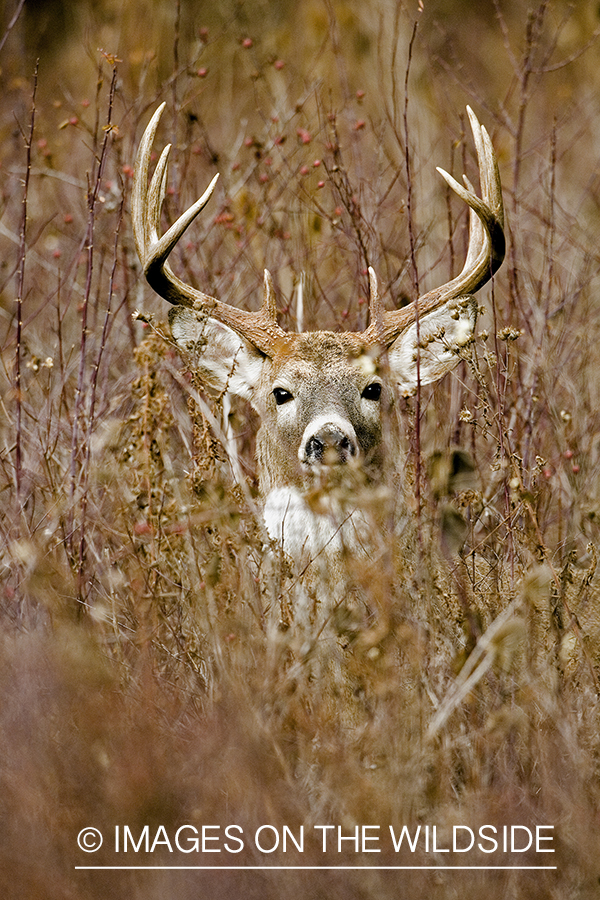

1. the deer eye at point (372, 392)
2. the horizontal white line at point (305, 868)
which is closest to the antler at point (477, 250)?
the deer eye at point (372, 392)

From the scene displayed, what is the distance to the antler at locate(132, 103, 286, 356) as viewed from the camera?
4.00m

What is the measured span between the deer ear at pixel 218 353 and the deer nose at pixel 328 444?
59cm

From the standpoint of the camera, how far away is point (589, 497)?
4742mm

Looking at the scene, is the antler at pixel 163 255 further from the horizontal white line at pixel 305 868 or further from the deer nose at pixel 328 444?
the horizontal white line at pixel 305 868

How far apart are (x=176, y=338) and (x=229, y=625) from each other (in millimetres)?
1503

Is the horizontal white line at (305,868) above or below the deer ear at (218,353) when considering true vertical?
below

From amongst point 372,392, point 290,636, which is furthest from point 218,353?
point 290,636

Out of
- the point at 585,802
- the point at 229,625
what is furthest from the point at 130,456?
the point at 585,802

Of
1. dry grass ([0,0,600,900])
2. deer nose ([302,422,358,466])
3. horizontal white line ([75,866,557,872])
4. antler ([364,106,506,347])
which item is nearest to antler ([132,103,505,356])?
antler ([364,106,506,347])

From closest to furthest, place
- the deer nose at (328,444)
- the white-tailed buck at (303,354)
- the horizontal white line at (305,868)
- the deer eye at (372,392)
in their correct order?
the horizontal white line at (305,868) < the deer nose at (328,444) < the white-tailed buck at (303,354) < the deer eye at (372,392)

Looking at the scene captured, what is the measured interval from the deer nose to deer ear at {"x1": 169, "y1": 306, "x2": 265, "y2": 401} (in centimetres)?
59

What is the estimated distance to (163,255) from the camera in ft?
13.1

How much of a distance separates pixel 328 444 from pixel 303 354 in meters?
0.65

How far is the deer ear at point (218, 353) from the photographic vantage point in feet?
13.7
